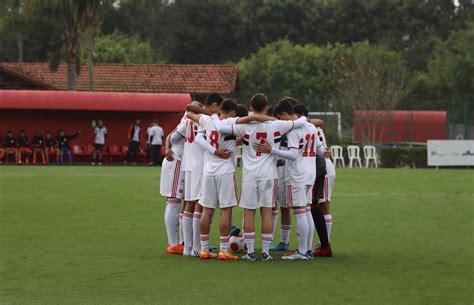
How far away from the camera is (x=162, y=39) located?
8888 centimetres

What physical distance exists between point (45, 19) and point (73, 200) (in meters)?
28.7

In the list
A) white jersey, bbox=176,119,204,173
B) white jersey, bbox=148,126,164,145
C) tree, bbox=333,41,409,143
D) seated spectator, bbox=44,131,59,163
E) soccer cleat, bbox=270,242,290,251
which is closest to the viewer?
white jersey, bbox=176,119,204,173

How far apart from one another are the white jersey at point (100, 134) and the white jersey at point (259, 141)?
30.7 m

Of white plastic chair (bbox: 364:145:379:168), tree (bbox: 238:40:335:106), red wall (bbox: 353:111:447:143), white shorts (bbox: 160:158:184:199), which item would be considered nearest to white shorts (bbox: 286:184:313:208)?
white shorts (bbox: 160:158:184:199)

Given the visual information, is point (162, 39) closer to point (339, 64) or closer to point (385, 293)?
point (339, 64)

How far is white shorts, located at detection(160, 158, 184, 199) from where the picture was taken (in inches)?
513

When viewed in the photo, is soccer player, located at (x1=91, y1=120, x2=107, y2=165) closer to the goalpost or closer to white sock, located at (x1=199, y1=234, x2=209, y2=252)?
the goalpost

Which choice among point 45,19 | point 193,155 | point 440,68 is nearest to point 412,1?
point 440,68

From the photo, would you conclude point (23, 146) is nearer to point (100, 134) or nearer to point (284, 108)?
point (100, 134)

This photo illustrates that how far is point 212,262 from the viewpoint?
12062 mm

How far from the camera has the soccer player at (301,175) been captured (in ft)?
40.7

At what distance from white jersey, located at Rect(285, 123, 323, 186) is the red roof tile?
A: 45.4 metres

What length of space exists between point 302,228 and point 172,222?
5.97ft

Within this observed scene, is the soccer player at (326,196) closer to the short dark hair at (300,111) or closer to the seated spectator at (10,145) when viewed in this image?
the short dark hair at (300,111)
